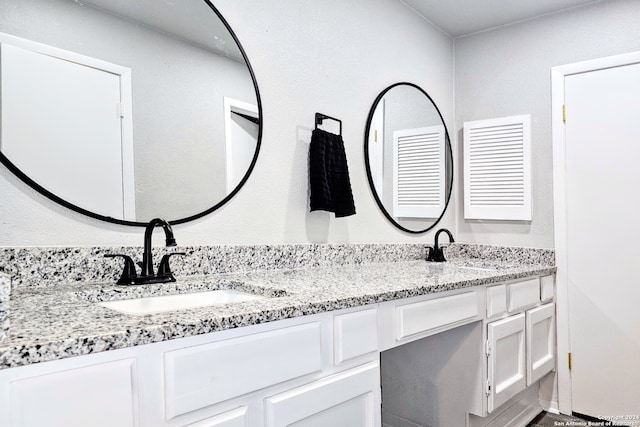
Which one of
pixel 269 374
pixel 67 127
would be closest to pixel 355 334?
pixel 269 374

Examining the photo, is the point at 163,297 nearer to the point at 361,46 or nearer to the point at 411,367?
the point at 411,367

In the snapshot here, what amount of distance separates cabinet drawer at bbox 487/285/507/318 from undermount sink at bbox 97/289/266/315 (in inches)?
43.8

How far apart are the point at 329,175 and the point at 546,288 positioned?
4.80 feet

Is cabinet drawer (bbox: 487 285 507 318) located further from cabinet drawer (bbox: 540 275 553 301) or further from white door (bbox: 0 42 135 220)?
white door (bbox: 0 42 135 220)

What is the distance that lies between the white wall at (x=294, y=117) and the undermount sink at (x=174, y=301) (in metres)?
0.25

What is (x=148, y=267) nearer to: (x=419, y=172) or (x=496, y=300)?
(x=496, y=300)

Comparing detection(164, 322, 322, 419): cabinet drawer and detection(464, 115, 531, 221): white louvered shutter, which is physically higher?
detection(464, 115, 531, 221): white louvered shutter

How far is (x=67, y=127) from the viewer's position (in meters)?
1.32

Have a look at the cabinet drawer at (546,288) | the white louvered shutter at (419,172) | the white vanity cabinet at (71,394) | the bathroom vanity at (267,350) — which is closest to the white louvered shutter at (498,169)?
the white louvered shutter at (419,172)

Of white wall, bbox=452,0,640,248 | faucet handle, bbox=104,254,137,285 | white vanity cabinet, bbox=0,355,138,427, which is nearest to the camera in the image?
white vanity cabinet, bbox=0,355,138,427

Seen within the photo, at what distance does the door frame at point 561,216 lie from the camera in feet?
8.71

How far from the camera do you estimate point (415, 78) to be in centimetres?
281

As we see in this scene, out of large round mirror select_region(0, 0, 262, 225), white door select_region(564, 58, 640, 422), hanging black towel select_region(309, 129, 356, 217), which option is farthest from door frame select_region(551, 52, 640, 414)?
large round mirror select_region(0, 0, 262, 225)

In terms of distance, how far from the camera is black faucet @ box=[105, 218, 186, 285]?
1336 millimetres
